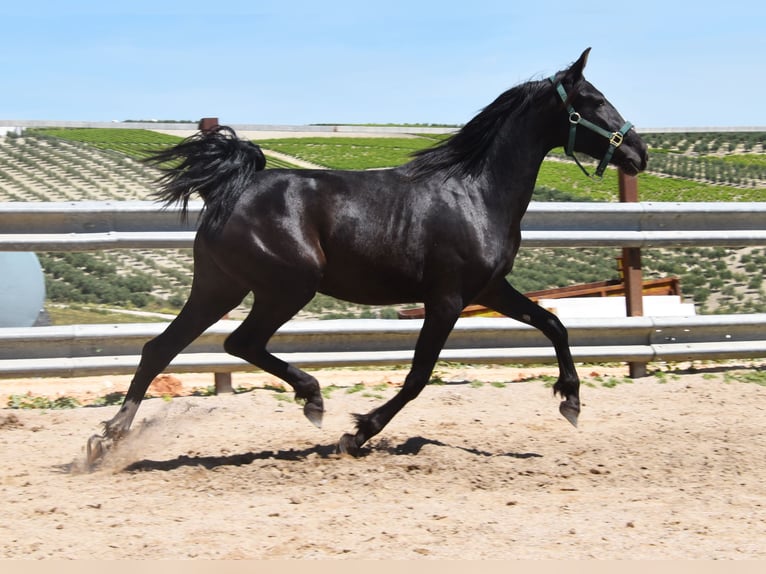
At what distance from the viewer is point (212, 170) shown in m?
5.56

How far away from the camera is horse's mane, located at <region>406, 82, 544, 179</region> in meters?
5.79

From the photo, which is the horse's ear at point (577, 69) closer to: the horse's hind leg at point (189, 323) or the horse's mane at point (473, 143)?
the horse's mane at point (473, 143)

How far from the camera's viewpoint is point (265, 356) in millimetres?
5547

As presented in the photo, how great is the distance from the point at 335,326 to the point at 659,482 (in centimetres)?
281

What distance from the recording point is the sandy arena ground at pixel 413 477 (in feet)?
12.7

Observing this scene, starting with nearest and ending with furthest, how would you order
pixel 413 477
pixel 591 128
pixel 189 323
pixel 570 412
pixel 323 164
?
pixel 413 477
pixel 189 323
pixel 591 128
pixel 570 412
pixel 323 164

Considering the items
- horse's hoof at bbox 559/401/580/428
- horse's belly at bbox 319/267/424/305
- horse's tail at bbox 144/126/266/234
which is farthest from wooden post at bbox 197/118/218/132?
horse's hoof at bbox 559/401/580/428

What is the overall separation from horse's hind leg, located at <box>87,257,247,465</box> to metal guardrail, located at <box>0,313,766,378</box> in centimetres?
106

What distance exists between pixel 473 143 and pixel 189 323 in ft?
6.43

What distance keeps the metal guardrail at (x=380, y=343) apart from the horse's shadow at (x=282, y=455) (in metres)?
1.37

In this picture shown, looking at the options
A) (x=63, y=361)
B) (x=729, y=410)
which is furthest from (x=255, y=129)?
(x=729, y=410)

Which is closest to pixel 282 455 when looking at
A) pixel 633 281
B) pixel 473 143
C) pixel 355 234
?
pixel 355 234

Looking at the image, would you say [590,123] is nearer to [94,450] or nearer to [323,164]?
[94,450]

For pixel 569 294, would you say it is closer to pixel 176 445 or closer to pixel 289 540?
pixel 176 445
